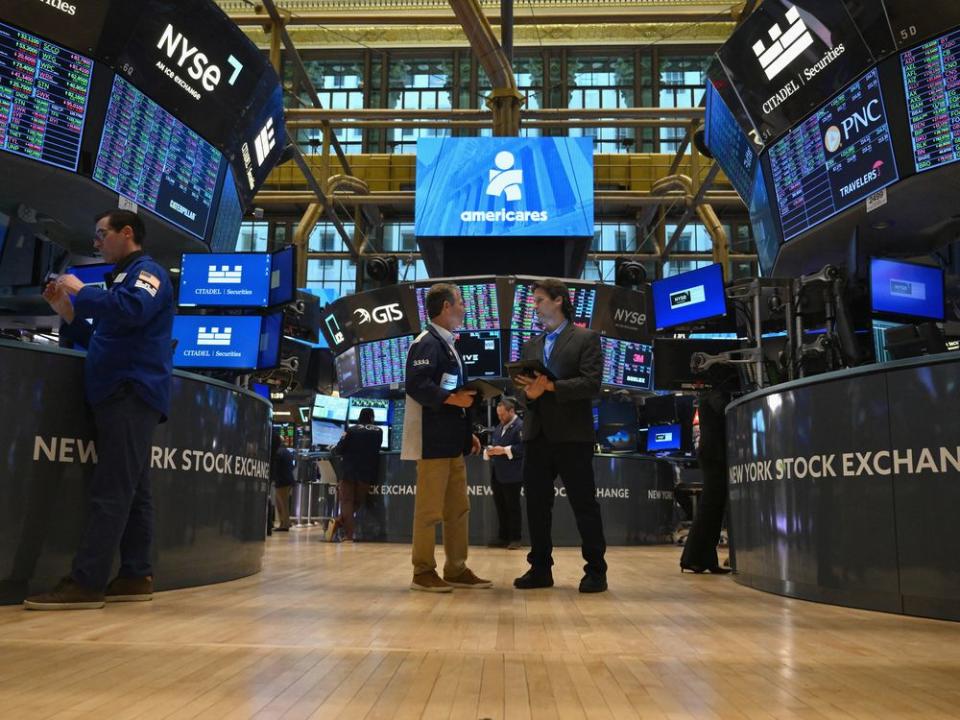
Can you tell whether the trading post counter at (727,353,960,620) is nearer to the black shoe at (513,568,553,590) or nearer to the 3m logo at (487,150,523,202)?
the black shoe at (513,568,553,590)

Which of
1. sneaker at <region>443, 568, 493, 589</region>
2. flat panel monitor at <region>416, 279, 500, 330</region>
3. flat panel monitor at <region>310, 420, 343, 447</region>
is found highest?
flat panel monitor at <region>416, 279, 500, 330</region>

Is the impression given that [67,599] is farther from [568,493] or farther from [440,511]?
[568,493]

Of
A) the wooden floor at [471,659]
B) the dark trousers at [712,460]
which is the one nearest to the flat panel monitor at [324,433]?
the dark trousers at [712,460]

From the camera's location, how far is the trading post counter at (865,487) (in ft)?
11.7

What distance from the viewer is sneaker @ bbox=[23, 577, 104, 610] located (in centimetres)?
356

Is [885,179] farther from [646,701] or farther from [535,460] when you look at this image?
[646,701]

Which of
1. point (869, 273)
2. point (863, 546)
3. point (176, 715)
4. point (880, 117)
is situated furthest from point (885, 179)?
point (176, 715)

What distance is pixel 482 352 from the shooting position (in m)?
12.2

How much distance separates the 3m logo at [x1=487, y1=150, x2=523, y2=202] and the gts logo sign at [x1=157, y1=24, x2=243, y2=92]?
13.6 ft

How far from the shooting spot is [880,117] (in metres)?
7.52

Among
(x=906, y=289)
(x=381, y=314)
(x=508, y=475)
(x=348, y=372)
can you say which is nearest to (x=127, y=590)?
(x=906, y=289)

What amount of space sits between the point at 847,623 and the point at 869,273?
2999 millimetres

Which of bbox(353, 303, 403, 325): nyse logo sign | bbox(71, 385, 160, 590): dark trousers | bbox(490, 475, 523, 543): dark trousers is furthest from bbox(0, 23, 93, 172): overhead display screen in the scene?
bbox(353, 303, 403, 325): nyse logo sign

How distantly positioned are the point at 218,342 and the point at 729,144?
6255 mm
